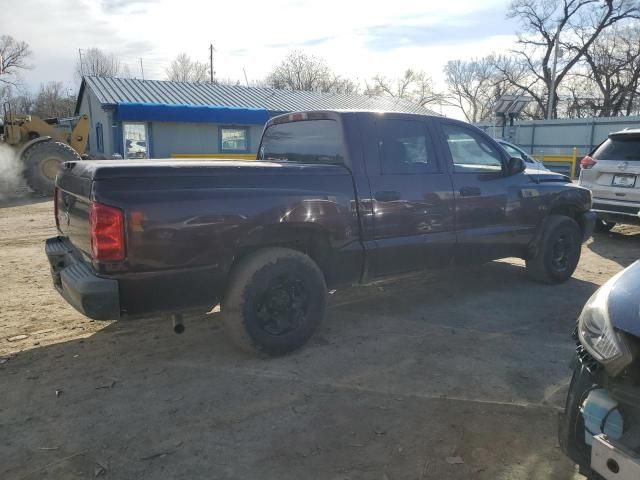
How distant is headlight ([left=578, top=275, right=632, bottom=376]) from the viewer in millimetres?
2047

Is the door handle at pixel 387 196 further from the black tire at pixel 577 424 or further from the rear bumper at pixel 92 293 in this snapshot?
the black tire at pixel 577 424

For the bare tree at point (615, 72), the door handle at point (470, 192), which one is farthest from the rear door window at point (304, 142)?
the bare tree at point (615, 72)

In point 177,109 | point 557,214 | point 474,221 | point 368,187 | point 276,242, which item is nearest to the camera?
point 276,242

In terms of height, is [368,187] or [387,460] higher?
[368,187]

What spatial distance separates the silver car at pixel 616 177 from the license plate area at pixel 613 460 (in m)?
6.76

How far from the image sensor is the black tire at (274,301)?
12.3 ft

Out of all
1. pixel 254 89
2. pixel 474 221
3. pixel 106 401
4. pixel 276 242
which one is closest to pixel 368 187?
pixel 276 242

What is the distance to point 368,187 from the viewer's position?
432cm

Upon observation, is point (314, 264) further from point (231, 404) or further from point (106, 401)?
point (106, 401)

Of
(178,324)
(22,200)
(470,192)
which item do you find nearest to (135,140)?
(22,200)

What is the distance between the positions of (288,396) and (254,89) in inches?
949

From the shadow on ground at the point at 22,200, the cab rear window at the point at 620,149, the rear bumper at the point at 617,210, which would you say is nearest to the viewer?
the rear bumper at the point at 617,210

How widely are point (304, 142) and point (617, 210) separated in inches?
224

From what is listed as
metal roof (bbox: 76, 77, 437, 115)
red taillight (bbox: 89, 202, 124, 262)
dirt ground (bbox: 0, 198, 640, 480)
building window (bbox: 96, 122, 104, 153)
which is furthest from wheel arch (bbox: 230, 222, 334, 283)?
building window (bbox: 96, 122, 104, 153)
